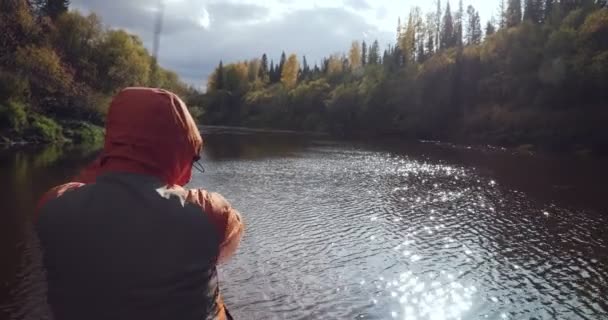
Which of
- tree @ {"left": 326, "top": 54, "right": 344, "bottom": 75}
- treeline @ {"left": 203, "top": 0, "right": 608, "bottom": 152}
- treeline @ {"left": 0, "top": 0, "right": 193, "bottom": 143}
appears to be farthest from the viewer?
tree @ {"left": 326, "top": 54, "right": 344, "bottom": 75}

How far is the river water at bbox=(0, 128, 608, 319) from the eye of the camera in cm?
1162

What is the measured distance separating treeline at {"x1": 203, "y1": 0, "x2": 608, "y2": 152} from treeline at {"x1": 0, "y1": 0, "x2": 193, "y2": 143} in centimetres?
4371

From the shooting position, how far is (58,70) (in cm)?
5403

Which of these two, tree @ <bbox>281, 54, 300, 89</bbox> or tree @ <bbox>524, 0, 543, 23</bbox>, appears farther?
tree @ <bbox>281, 54, 300, 89</bbox>

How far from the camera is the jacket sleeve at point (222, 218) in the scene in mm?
2572

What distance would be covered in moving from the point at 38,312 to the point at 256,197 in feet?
46.3

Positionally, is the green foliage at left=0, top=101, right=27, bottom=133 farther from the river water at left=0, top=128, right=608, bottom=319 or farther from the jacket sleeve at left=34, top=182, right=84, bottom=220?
the jacket sleeve at left=34, top=182, right=84, bottom=220

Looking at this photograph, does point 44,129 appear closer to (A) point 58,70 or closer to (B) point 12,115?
(B) point 12,115

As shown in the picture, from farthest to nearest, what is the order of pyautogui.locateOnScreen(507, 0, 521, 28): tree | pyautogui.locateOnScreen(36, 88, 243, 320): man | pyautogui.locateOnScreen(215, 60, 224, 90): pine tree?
pyautogui.locateOnScreen(215, 60, 224, 90): pine tree → pyautogui.locateOnScreen(507, 0, 521, 28): tree → pyautogui.locateOnScreen(36, 88, 243, 320): man

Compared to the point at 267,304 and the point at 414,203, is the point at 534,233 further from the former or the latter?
the point at 267,304

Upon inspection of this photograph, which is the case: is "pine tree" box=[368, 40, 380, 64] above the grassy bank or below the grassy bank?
above

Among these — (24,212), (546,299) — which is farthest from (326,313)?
(24,212)

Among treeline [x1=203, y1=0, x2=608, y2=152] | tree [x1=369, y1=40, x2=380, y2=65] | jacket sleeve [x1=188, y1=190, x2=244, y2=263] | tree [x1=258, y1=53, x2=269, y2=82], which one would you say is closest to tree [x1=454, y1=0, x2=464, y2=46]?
treeline [x1=203, y1=0, x2=608, y2=152]

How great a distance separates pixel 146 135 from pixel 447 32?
12636 centimetres
